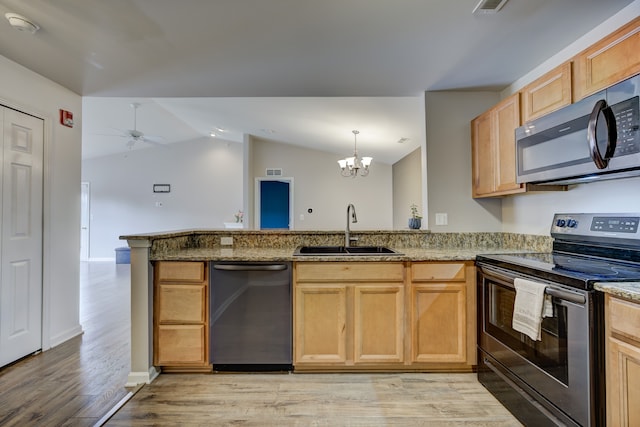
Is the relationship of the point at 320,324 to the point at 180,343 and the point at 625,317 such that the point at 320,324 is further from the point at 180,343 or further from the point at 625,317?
the point at 625,317

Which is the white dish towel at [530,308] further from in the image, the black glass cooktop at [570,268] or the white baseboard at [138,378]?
the white baseboard at [138,378]

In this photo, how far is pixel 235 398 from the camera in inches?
80.1

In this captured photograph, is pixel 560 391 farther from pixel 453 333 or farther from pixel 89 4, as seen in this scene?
pixel 89 4

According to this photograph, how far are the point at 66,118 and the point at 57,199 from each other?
2.44ft

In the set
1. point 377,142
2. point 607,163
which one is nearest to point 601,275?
point 607,163

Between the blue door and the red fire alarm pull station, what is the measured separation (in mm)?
4761

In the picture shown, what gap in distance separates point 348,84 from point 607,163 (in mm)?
1881

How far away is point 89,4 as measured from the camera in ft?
5.69

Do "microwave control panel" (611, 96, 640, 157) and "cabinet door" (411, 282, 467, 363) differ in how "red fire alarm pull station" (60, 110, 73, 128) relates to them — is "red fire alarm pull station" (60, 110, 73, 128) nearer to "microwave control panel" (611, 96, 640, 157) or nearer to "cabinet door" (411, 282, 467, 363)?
"cabinet door" (411, 282, 467, 363)

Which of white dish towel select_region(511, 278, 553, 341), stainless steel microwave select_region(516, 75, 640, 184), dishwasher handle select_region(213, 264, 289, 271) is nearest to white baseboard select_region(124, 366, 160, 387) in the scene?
dishwasher handle select_region(213, 264, 289, 271)

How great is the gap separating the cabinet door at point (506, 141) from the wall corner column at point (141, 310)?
8.28 feet

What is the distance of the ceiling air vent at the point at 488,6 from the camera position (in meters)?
1.69

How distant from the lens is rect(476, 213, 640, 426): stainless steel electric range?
1361 millimetres

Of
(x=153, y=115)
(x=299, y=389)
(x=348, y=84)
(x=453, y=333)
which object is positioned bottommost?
(x=299, y=389)
